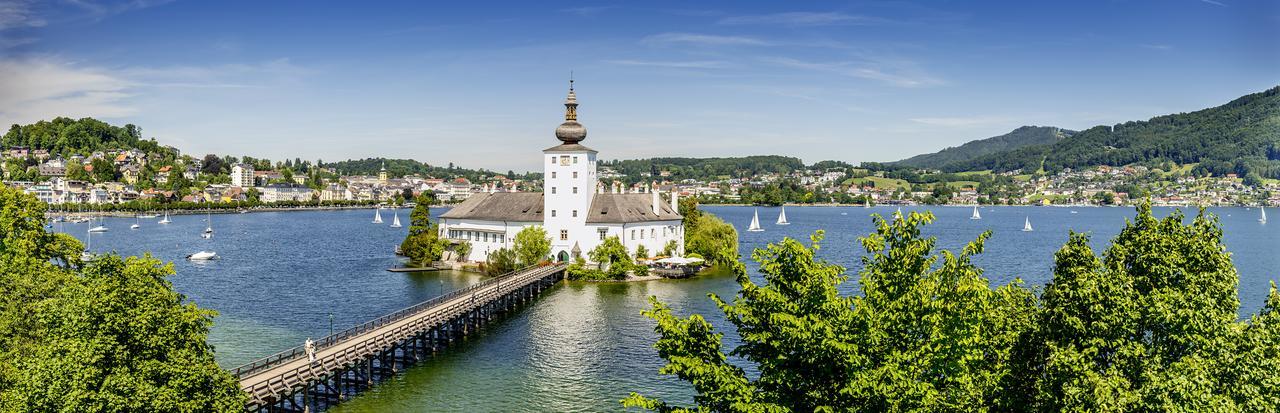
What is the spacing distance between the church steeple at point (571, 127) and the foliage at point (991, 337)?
54.9m

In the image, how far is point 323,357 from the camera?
31688mm

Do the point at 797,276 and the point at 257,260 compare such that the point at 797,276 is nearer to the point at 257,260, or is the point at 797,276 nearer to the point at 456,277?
the point at 456,277

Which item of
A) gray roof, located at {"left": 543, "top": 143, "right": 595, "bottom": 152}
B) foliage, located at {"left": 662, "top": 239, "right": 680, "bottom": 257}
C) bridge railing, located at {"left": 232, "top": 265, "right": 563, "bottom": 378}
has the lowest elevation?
bridge railing, located at {"left": 232, "top": 265, "right": 563, "bottom": 378}

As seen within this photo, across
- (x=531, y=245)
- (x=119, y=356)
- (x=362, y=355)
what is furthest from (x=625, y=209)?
(x=119, y=356)

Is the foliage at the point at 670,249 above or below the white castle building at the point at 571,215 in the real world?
below

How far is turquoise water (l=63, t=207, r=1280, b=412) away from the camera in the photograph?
33.5 meters

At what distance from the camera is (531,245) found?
6738cm

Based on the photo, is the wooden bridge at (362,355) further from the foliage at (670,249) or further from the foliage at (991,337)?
the foliage at (670,249)

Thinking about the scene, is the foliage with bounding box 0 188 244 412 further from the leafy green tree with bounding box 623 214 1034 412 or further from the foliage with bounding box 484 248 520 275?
the foliage with bounding box 484 248 520 275

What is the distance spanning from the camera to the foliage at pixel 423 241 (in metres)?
75.1

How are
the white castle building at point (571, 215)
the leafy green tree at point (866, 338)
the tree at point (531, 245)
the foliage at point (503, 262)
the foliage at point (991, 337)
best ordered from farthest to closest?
the white castle building at point (571, 215) → the foliage at point (503, 262) → the tree at point (531, 245) → the leafy green tree at point (866, 338) → the foliage at point (991, 337)

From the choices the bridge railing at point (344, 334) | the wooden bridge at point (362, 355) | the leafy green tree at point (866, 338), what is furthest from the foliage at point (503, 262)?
the leafy green tree at point (866, 338)

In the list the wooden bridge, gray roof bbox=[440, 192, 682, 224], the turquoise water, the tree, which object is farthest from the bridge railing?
gray roof bbox=[440, 192, 682, 224]

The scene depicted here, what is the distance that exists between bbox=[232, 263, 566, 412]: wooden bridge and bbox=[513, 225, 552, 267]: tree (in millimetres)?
12819
